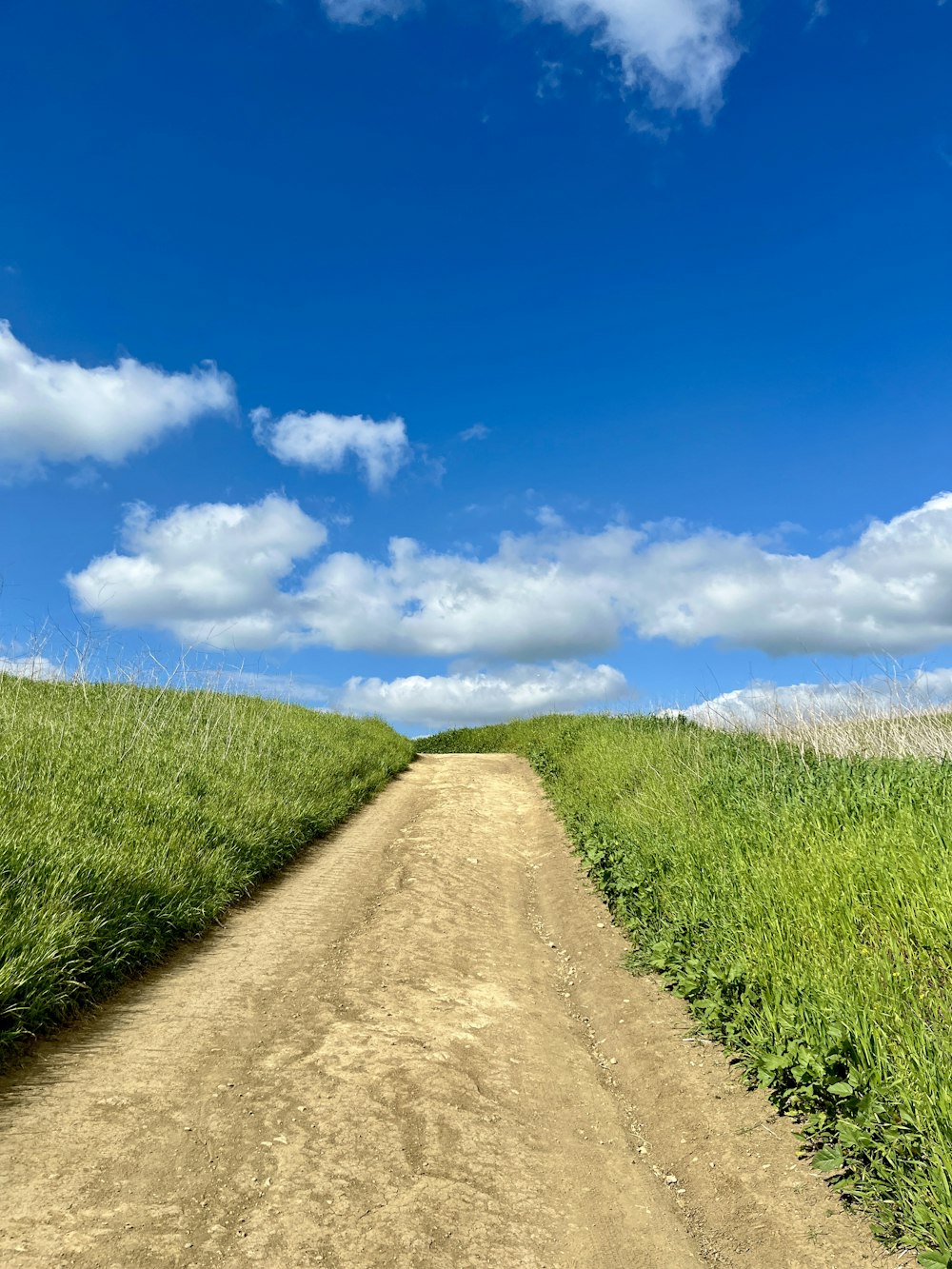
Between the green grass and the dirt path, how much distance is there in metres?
0.38

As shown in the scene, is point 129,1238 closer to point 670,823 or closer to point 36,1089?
point 36,1089

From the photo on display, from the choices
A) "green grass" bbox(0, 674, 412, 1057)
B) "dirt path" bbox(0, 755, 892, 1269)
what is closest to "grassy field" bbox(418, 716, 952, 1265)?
"dirt path" bbox(0, 755, 892, 1269)

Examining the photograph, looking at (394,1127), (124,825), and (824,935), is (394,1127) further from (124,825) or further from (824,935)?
(124,825)

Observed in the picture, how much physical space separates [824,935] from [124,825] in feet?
20.4

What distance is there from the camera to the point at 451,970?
652 cm

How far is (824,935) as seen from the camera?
5.11 meters

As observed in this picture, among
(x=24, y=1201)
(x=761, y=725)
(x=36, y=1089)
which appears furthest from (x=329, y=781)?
(x=24, y=1201)

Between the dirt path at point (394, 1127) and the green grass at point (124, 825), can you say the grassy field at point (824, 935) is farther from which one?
the green grass at point (124, 825)

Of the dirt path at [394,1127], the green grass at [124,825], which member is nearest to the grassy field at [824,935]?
the dirt path at [394,1127]

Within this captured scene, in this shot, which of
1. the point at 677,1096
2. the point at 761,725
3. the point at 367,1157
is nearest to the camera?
the point at 367,1157

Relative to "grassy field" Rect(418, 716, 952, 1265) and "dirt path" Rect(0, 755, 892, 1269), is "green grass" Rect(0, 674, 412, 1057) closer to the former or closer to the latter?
"dirt path" Rect(0, 755, 892, 1269)

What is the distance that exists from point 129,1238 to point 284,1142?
84 centimetres

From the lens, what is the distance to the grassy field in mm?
3604

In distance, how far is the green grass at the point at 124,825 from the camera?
5383mm
